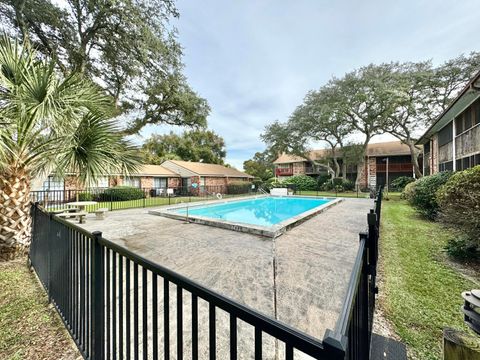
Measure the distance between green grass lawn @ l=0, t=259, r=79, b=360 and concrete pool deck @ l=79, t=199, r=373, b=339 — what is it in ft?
6.21

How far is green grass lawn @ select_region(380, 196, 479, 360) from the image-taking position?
2645mm

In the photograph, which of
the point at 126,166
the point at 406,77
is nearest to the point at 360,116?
the point at 406,77

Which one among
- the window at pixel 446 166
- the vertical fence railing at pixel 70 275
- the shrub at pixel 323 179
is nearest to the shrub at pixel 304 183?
the shrub at pixel 323 179

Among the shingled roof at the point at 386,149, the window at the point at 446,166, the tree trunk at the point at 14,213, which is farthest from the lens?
the shingled roof at the point at 386,149

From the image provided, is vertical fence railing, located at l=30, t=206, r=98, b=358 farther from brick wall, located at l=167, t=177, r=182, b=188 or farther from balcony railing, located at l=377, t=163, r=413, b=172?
balcony railing, located at l=377, t=163, r=413, b=172

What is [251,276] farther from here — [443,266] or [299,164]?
[299,164]

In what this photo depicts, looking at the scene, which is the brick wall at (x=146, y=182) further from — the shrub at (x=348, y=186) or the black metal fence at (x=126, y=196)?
the shrub at (x=348, y=186)

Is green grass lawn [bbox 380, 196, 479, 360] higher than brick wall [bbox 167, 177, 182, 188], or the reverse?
brick wall [bbox 167, 177, 182, 188]

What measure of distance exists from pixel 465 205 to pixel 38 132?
29.0 ft

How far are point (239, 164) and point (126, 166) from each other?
48.4 meters

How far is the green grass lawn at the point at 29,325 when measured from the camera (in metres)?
2.42

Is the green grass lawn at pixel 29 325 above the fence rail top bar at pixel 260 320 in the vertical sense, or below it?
below

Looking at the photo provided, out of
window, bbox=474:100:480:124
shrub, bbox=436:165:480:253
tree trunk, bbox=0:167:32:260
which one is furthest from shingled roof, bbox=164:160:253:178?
shrub, bbox=436:165:480:253

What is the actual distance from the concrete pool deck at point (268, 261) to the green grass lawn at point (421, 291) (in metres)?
0.70
